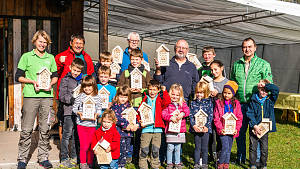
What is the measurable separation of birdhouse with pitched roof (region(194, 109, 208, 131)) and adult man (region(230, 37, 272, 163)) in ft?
2.47

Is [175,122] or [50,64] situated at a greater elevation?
[50,64]

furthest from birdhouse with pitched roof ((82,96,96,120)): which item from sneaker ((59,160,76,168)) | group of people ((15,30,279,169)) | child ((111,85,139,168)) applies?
sneaker ((59,160,76,168))

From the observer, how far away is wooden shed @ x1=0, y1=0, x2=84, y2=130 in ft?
16.9

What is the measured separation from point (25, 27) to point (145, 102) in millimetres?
3351

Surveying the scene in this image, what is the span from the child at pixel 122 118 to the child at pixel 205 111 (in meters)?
0.86

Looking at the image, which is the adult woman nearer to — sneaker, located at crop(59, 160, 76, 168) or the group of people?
the group of people

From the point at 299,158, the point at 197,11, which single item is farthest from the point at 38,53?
the point at 197,11

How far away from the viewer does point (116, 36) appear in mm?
15164

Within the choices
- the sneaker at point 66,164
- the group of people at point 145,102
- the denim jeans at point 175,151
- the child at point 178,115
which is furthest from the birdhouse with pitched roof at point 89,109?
the denim jeans at point 175,151

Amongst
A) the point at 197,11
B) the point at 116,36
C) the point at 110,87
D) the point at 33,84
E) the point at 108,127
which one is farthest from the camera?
the point at 116,36

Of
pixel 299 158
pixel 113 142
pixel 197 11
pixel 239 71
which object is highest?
pixel 197 11

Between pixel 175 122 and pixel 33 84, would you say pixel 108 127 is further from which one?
pixel 33 84

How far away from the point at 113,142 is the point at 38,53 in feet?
5.10

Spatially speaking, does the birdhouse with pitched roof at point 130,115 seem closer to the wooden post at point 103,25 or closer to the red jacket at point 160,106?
the red jacket at point 160,106
